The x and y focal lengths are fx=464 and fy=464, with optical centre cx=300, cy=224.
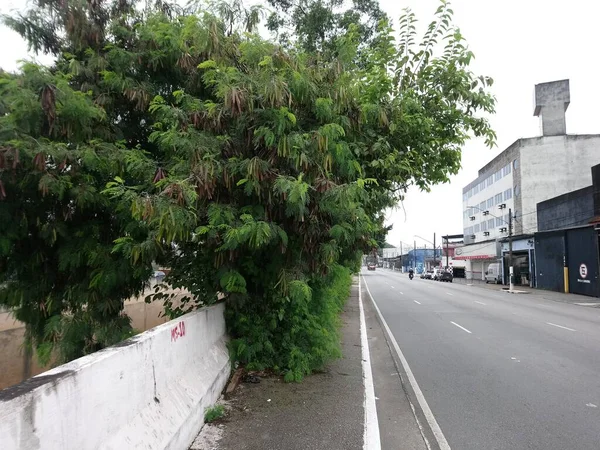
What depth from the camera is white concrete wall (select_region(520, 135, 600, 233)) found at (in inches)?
1906

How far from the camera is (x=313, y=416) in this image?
5473 millimetres

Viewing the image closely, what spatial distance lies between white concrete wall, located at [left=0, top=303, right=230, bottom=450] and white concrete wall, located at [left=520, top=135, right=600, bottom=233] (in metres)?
52.2

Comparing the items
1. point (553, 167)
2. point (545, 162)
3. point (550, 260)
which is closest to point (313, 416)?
point (550, 260)

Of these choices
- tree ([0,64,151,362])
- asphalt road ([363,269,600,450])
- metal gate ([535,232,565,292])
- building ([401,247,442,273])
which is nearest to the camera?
asphalt road ([363,269,600,450])

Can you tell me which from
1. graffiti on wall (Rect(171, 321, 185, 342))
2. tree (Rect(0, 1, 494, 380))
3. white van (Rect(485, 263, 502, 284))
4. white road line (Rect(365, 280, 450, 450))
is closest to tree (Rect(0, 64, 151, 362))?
tree (Rect(0, 1, 494, 380))

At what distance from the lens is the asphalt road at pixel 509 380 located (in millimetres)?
5297

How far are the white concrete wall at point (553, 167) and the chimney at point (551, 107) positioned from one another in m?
1.01

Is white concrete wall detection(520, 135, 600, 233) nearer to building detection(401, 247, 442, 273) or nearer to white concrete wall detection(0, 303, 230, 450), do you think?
white concrete wall detection(0, 303, 230, 450)

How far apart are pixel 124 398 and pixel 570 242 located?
38.7 metres

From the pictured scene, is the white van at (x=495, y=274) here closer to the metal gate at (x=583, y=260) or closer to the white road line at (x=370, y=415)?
the metal gate at (x=583, y=260)

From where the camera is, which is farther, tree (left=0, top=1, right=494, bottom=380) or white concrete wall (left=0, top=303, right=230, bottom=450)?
tree (left=0, top=1, right=494, bottom=380)

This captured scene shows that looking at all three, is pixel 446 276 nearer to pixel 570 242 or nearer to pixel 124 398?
pixel 570 242

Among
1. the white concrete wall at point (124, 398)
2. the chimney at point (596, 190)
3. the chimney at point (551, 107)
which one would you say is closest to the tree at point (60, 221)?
the white concrete wall at point (124, 398)

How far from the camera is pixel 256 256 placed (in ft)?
22.7
